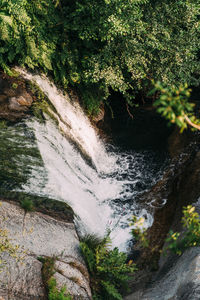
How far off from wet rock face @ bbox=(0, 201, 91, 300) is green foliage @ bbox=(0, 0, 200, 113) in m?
5.57

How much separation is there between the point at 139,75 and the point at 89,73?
5.76 ft

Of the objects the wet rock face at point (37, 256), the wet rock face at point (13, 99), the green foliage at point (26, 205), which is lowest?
the wet rock face at point (37, 256)

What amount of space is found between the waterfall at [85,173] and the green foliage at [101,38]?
0.99 meters

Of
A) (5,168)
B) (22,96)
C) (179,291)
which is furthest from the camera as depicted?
(22,96)

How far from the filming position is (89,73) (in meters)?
10.1

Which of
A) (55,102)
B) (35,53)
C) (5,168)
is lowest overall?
(5,168)

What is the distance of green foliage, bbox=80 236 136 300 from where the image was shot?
235 inches

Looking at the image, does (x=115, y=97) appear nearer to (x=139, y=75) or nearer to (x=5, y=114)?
(x=139, y=75)

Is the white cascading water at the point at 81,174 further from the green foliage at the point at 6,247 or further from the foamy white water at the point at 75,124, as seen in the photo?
the green foliage at the point at 6,247

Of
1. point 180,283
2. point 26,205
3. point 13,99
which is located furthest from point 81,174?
point 180,283

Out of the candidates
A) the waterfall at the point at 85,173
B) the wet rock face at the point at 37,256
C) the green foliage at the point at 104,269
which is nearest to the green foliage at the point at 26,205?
the wet rock face at the point at 37,256

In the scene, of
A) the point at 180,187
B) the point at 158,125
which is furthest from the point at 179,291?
the point at 158,125

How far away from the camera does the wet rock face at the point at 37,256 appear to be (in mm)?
4758

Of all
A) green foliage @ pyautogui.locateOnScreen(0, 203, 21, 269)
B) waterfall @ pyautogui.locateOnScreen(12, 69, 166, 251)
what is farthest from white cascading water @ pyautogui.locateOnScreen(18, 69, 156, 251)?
green foliage @ pyautogui.locateOnScreen(0, 203, 21, 269)
